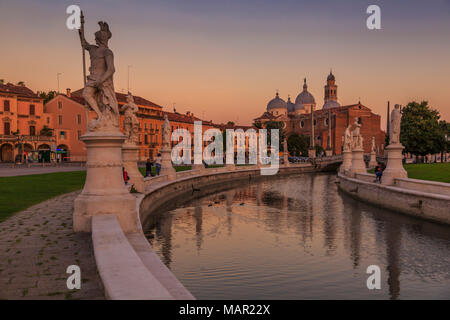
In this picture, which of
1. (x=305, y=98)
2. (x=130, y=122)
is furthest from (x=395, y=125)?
(x=305, y=98)

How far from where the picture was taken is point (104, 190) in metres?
7.85

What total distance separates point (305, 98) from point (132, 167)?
432 ft

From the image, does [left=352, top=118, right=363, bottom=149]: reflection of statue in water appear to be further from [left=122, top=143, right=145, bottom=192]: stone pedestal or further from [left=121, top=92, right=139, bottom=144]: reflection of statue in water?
[left=122, top=143, right=145, bottom=192]: stone pedestal

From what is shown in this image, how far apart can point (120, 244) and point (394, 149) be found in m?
16.5

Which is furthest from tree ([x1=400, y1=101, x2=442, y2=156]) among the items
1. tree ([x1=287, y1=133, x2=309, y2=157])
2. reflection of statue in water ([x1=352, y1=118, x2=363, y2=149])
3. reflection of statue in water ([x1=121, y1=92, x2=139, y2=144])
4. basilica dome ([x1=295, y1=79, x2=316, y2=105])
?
basilica dome ([x1=295, y1=79, x2=316, y2=105])

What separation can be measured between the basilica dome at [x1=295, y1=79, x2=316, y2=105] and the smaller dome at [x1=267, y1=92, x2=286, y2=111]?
6191 mm

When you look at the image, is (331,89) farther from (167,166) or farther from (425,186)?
(425,186)

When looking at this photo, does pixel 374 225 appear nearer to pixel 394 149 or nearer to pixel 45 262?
pixel 394 149

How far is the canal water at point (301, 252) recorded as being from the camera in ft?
24.6

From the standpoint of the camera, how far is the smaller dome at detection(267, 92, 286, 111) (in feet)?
454

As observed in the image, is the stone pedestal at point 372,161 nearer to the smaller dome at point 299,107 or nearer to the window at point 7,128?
the window at point 7,128

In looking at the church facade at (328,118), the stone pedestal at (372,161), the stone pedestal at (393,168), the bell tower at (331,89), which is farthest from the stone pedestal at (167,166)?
the bell tower at (331,89)
